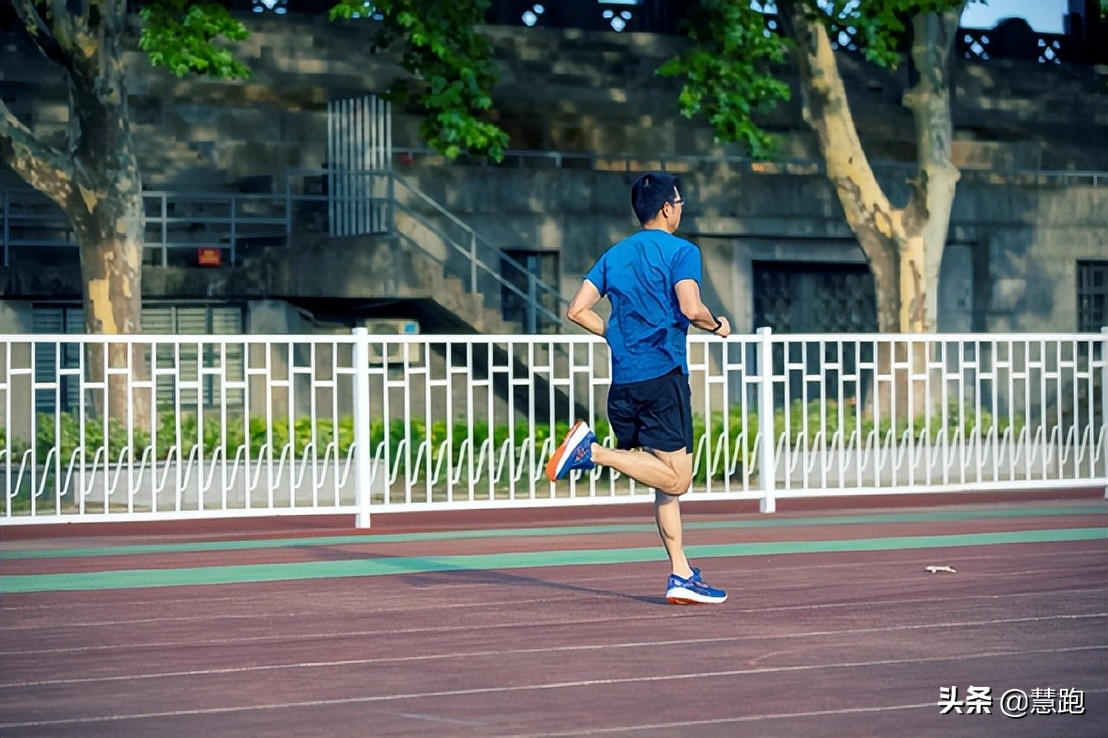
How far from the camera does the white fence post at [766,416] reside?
16.5 meters

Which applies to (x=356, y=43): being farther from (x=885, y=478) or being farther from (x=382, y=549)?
(x=382, y=549)

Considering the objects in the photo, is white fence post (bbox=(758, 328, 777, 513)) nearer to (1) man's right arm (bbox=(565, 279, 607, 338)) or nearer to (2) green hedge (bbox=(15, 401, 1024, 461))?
(2) green hedge (bbox=(15, 401, 1024, 461))

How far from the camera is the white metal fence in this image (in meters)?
15.8

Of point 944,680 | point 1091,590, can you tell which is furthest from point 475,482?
point 944,680

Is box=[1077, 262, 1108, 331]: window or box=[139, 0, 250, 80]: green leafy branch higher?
box=[139, 0, 250, 80]: green leafy branch

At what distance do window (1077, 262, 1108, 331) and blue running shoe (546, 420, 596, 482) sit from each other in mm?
27093

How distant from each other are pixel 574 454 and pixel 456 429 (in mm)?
14577

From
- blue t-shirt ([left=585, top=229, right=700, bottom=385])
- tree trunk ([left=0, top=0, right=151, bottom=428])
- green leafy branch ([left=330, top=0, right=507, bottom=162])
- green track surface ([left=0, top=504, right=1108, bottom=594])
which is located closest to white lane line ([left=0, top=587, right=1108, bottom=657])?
blue t-shirt ([left=585, top=229, right=700, bottom=385])

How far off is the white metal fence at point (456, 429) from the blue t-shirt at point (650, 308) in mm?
5749

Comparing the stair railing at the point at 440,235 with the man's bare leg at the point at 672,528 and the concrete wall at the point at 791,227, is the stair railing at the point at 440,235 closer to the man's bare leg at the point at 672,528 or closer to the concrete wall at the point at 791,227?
the concrete wall at the point at 791,227

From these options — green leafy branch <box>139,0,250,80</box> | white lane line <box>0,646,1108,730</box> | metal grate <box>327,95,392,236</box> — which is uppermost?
green leafy branch <box>139,0,250,80</box>

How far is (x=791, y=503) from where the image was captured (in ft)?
61.7

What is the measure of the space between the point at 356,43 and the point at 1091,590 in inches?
969

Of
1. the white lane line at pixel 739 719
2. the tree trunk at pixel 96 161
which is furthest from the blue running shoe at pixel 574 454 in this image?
the tree trunk at pixel 96 161
